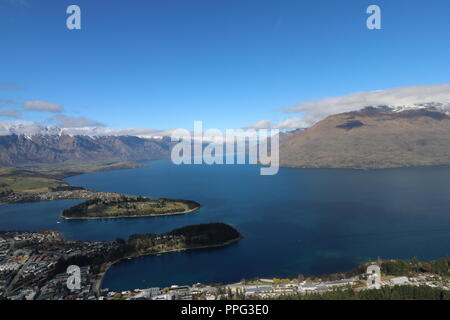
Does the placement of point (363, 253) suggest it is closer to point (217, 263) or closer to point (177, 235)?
point (217, 263)

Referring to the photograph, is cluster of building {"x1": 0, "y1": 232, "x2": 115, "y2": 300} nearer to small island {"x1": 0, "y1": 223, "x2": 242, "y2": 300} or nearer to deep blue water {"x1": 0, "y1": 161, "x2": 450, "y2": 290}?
small island {"x1": 0, "y1": 223, "x2": 242, "y2": 300}

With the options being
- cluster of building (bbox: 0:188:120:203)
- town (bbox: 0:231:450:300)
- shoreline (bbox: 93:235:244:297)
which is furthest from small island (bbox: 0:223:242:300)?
cluster of building (bbox: 0:188:120:203)

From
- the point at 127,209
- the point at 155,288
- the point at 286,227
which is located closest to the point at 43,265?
the point at 155,288

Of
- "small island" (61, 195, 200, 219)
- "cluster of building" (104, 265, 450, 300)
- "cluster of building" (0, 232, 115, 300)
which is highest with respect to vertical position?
"small island" (61, 195, 200, 219)

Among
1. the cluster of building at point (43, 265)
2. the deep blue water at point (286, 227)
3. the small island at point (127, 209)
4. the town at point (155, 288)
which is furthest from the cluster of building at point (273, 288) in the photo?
the small island at point (127, 209)

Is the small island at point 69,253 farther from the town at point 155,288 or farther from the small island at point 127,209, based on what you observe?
the small island at point 127,209
